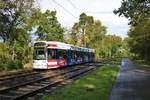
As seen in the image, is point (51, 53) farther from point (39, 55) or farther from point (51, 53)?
point (39, 55)

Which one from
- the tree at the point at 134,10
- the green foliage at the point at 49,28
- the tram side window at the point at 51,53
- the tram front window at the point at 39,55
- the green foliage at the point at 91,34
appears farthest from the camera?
the green foliage at the point at 91,34

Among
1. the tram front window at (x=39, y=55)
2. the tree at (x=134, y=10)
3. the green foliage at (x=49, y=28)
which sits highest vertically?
the green foliage at (x=49, y=28)

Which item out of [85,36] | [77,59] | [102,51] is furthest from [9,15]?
[102,51]

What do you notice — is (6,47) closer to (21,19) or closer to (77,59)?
(21,19)

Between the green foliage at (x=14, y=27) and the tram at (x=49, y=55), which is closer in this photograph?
the tram at (x=49, y=55)

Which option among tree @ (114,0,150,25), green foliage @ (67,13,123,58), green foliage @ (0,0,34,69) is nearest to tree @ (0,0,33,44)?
green foliage @ (0,0,34,69)

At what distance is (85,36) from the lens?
133500 millimetres

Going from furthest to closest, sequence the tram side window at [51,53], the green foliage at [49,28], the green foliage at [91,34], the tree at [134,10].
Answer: the green foliage at [91,34] < the green foliage at [49,28] < the tram side window at [51,53] < the tree at [134,10]

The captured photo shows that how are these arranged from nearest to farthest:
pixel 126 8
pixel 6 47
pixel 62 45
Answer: pixel 126 8 → pixel 62 45 → pixel 6 47

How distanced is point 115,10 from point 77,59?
26.1 meters

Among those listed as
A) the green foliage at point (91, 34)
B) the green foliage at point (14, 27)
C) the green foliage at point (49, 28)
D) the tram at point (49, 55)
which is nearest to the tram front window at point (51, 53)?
the tram at point (49, 55)

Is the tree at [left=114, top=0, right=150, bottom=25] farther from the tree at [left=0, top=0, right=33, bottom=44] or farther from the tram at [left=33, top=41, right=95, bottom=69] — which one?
the tree at [left=0, top=0, right=33, bottom=44]

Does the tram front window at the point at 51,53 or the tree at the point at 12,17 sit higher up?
the tree at the point at 12,17

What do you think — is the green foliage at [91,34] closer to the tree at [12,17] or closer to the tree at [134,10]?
the tree at [12,17]
